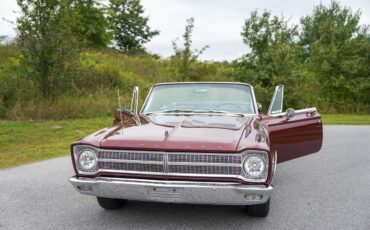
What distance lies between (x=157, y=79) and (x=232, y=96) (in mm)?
18270

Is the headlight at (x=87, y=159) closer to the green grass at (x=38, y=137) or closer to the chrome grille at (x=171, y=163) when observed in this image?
the chrome grille at (x=171, y=163)

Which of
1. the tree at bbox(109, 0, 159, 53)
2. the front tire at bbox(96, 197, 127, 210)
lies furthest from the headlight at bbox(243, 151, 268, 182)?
the tree at bbox(109, 0, 159, 53)

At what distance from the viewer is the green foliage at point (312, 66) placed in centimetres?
1898

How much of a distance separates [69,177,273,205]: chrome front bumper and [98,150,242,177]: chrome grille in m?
0.11

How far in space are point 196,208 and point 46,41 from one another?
10707mm

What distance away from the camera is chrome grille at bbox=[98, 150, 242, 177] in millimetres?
3820

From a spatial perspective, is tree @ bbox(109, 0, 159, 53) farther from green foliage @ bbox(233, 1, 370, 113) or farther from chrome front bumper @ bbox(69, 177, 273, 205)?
chrome front bumper @ bbox(69, 177, 273, 205)

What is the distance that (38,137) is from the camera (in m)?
11.2

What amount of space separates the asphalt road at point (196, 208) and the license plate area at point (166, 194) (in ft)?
1.68

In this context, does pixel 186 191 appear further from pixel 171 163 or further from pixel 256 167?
pixel 256 167

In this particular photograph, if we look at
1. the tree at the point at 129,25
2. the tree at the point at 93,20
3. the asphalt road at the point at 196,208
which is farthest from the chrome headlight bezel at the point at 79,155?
the tree at the point at 129,25

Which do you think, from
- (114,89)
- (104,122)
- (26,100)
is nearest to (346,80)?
(114,89)

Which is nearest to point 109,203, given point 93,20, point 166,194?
point 166,194

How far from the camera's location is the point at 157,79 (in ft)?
77.7
